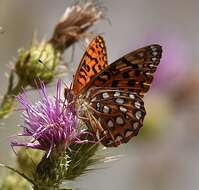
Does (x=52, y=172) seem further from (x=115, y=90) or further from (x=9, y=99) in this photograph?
(x=9, y=99)

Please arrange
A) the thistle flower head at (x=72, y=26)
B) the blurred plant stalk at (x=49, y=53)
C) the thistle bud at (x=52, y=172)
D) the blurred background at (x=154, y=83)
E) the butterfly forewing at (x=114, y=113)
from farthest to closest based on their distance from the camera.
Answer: the blurred background at (x=154, y=83), the thistle flower head at (x=72, y=26), the blurred plant stalk at (x=49, y=53), the butterfly forewing at (x=114, y=113), the thistle bud at (x=52, y=172)

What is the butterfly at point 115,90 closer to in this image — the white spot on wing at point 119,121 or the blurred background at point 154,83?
the white spot on wing at point 119,121

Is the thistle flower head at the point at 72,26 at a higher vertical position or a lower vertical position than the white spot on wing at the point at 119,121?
higher

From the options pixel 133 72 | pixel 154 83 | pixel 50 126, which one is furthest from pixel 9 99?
pixel 154 83

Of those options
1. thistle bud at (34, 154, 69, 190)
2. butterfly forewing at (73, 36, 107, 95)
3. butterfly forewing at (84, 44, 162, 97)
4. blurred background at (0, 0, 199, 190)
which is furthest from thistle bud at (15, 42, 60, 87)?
blurred background at (0, 0, 199, 190)

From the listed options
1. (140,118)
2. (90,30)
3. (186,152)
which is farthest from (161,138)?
(140,118)

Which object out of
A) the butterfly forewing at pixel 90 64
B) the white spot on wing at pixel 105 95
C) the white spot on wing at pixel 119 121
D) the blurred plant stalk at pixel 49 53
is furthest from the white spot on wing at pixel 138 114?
the blurred plant stalk at pixel 49 53
